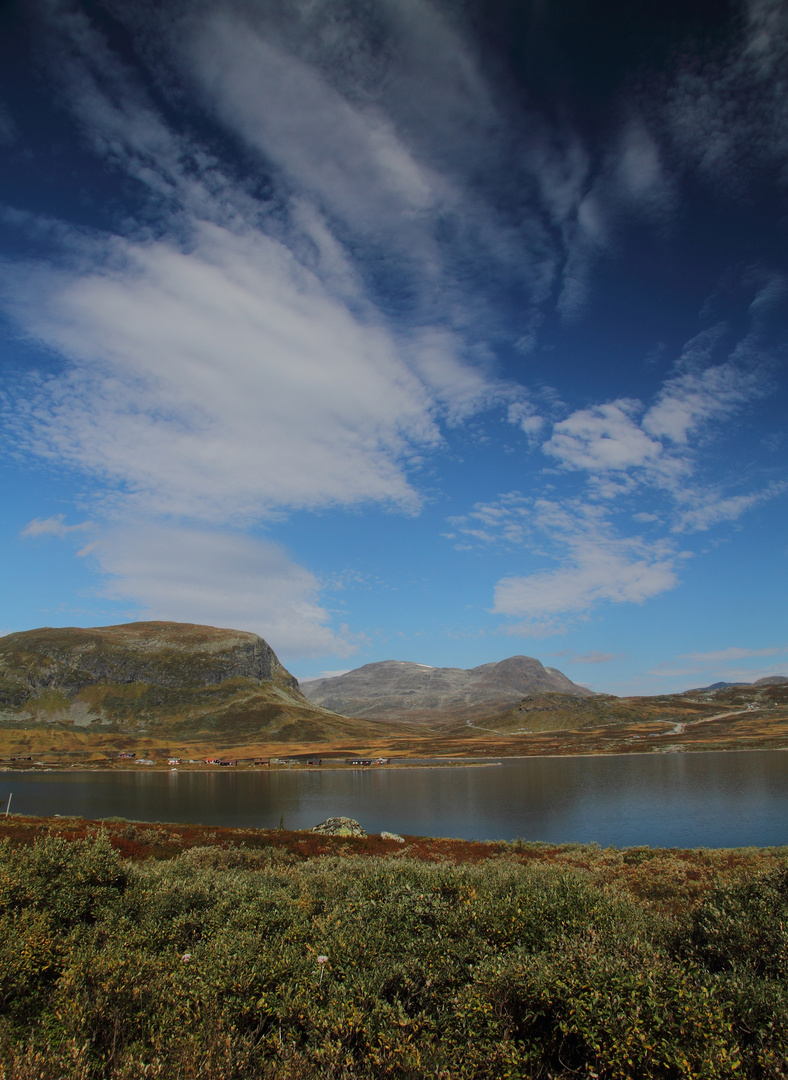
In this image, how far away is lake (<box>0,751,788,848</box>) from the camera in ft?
197

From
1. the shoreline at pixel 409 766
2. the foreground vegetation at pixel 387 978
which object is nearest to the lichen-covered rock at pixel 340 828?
the foreground vegetation at pixel 387 978

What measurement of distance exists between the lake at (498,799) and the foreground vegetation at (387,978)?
47402 millimetres

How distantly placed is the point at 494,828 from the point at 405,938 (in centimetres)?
5797

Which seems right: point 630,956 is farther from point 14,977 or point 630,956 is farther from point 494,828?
point 494,828

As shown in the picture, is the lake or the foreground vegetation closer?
the foreground vegetation

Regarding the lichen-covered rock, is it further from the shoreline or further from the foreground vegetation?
the shoreline

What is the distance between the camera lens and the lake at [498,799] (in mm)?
60188

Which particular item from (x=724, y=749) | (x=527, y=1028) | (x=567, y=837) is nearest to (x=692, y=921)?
(x=527, y=1028)

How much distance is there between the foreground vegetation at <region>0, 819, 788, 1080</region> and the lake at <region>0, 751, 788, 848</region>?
47402 mm

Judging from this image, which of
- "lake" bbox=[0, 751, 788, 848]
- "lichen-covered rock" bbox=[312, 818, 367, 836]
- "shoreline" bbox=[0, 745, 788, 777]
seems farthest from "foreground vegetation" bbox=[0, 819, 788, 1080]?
"shoreline" bbox=[0, 745, 788, 777]

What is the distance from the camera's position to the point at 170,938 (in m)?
14.3

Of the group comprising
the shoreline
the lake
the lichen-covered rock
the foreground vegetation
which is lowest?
the shoreline

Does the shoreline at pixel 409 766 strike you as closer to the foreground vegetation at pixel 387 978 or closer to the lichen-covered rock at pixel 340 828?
the lichen-covered rock at pixel 340 828

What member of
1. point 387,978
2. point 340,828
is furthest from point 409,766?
point 387,978
